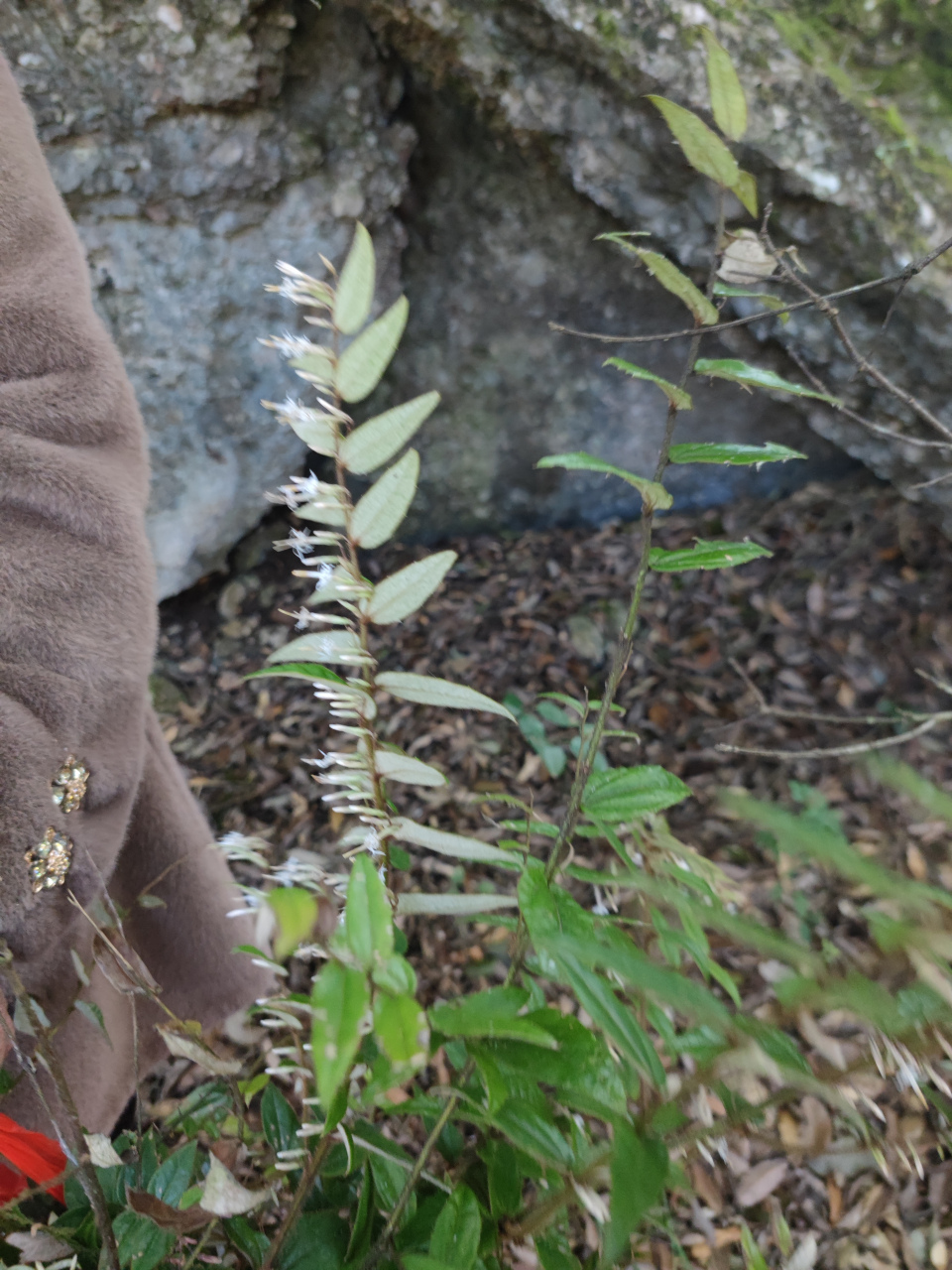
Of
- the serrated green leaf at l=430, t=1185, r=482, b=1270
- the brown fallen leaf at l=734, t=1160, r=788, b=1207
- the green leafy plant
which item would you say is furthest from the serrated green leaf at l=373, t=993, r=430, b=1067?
the brown fallen leaf at l=734, t=1160, r=788, b=1207

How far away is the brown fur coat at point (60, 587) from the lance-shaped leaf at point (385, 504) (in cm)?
66

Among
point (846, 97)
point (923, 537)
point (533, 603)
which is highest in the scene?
point (846, 97)

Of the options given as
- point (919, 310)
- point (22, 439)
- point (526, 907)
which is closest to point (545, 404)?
point (919, 310)

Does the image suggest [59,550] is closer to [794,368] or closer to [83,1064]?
[83,1064]

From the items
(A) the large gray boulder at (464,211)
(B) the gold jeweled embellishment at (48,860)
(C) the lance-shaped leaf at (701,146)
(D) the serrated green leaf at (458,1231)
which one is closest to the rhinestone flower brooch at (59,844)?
(B) the gold jeweled embellishment at (48,860)

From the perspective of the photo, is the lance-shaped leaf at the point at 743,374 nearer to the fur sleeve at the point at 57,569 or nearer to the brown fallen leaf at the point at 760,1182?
the fur sleeve at the point at 57,569

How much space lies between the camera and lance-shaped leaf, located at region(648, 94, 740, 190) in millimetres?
518

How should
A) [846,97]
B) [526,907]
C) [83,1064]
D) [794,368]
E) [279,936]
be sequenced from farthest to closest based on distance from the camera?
[794,368] < [846,97] < [83,1064] < [526,907] < [279,936]

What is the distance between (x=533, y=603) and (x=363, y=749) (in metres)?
2.63

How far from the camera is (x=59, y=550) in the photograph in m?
0.98

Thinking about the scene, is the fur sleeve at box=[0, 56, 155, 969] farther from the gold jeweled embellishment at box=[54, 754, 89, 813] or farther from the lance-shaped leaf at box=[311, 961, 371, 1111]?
the lance-shaped leaf at box=[311, 961, 371, 1111]

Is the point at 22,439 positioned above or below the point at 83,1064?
above

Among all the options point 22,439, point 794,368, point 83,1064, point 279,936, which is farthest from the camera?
point 794,368

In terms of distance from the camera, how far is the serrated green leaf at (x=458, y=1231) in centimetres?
47
